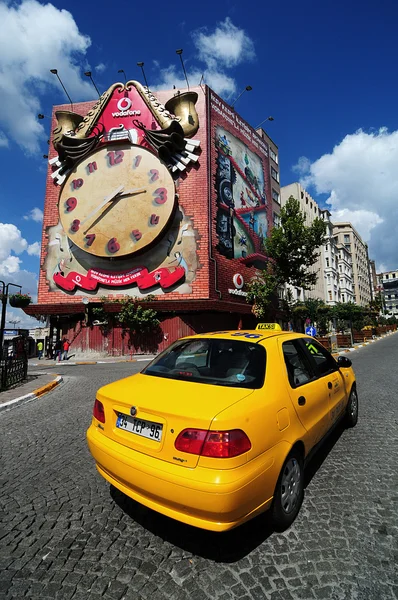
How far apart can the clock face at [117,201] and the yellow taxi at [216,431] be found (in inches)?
797

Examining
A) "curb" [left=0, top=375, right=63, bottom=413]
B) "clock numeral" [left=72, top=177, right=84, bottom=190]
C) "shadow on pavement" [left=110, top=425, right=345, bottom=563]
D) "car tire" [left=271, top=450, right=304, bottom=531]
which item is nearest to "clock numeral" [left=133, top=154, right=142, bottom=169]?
"clock numeral" [left=72, top=177, right=84, bottom=190]

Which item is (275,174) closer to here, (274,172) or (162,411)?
(274,172)

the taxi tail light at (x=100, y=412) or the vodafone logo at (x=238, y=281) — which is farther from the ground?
the vodafone logo at (x=238, y=281)

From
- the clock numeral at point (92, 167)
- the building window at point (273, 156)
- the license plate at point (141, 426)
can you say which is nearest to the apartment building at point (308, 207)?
the building window at point (273, 156)

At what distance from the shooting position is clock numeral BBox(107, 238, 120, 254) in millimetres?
22719

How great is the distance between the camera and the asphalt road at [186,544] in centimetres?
187

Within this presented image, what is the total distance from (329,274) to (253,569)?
214 feet

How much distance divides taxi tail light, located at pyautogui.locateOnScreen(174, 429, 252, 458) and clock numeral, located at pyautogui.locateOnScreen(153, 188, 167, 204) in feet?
73.1

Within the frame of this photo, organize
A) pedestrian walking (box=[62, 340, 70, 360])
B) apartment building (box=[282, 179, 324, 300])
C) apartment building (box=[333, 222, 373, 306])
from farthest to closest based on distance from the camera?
apartment building (box=[333, 222, 373, 306])
apartment building (box=[282, 179, 324, 300])
pedestrian walking (box=[62, 340, 70, 360])

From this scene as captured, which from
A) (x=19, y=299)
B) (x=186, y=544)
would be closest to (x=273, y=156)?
(x=19, y=299)

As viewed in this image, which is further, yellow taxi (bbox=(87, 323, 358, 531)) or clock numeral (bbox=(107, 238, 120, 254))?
clock numeral (bbox=(107, 238, 120, 254))

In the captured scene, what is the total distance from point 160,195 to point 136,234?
11.2ft

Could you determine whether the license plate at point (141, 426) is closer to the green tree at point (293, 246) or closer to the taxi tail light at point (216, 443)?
the taxi tail light at point (216, 443)

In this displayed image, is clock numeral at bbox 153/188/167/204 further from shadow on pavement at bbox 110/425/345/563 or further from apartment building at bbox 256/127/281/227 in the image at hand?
shadow on pavement at bbox 110/425/345/563
